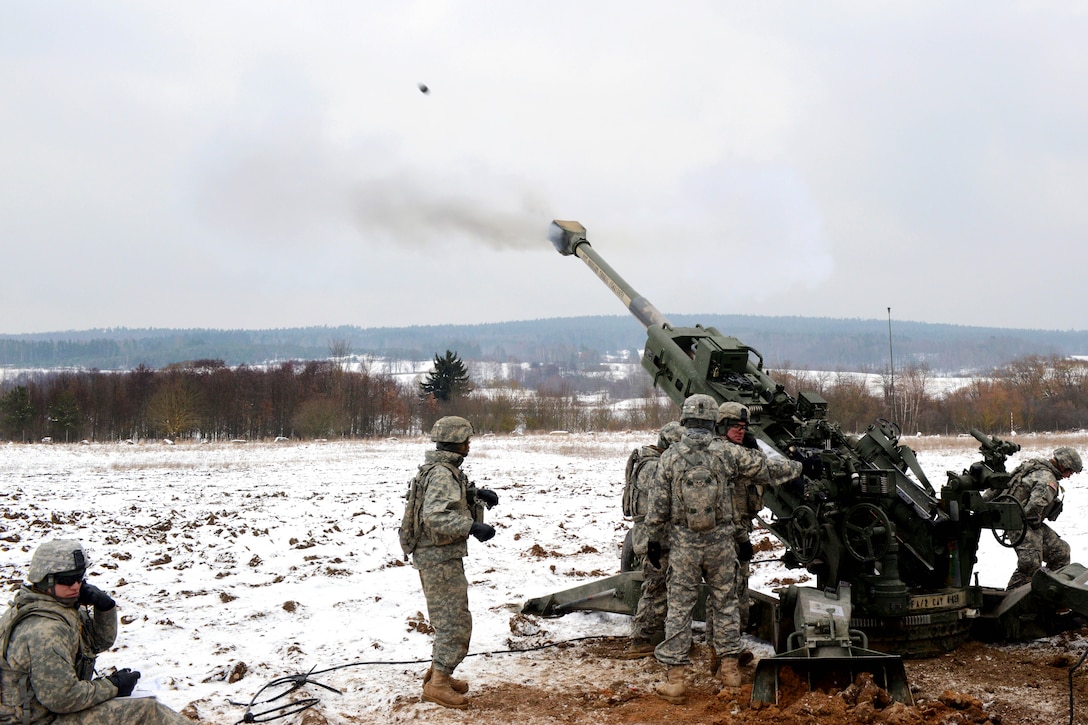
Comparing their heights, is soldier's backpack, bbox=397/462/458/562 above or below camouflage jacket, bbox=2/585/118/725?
above

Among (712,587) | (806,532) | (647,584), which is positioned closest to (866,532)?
(806,532)

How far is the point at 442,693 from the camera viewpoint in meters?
5.79

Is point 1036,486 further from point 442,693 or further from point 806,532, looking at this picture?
point 442,693

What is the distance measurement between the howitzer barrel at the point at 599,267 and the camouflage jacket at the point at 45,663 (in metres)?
6.80

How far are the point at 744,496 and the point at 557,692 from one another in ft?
6.78

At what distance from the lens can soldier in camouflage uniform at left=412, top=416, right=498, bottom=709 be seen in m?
5.83

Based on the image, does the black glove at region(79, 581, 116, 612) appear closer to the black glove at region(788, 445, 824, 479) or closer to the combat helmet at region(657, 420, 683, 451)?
the combat helmet at region(657, 420, 683, 451)

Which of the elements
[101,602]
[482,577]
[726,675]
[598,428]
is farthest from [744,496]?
[598,428]

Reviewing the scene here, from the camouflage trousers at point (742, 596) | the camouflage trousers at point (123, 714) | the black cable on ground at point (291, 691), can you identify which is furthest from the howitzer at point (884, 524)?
the camouflage trousers at point (123, 714)

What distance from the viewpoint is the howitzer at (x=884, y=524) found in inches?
256

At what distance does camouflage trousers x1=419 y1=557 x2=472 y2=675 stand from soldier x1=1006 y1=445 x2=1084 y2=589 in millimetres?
4890

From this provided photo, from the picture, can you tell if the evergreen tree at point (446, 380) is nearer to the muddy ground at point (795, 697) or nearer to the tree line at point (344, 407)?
the tree line at point (344, 407)

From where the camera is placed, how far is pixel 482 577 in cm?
943

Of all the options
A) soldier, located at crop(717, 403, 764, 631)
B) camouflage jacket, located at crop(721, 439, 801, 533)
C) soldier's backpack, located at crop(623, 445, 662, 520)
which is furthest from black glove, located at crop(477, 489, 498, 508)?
soldier, located at crop(717, 403, 764, 631)
